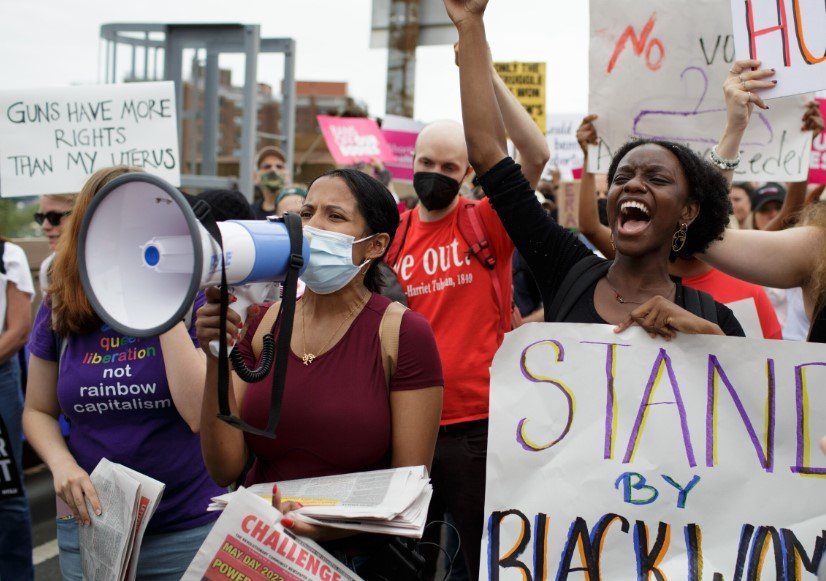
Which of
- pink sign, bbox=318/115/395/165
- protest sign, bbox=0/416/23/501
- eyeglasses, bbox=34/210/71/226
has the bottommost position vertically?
protest sign, bbox=0/416/23/501

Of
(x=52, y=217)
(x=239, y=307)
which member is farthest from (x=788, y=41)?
(x=52, y=217)

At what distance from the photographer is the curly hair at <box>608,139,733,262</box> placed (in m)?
2.25

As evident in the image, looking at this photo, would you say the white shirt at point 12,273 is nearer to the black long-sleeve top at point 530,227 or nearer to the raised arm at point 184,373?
the raised arm at point 184,373

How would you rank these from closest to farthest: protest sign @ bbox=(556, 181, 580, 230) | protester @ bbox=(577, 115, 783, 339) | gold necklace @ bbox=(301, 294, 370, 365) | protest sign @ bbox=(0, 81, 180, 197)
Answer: gold necklace @ bbox=(301, 294, 370, 365), protester @ bbox=(577, 115, 783, 339), protest sign @ bbox=(0, 81, 180, 197), protest sign @ bbox=(556, 181, 580, 230)

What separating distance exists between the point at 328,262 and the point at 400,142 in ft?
31.5

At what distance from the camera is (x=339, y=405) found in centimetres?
217

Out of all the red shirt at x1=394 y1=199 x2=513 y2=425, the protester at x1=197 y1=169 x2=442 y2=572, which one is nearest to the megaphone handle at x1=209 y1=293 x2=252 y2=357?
the protester at x1=197 y1=169 x2=442 y2=572

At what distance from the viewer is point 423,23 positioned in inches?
509

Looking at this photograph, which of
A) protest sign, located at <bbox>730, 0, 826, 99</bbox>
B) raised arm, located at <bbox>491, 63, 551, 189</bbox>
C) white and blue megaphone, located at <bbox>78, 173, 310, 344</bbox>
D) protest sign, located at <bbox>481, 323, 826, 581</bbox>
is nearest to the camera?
white and blue megaphone, located at <bbox>78, 173, 310, 344</bbox>

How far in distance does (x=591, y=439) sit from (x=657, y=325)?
28 cm

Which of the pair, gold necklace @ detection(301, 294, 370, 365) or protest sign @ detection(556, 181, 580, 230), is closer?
gold necklace @ detection(301, 294, 370, 365)

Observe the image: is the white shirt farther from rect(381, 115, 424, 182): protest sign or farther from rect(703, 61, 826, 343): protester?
rect(381, 115, 424, 182): protest sign

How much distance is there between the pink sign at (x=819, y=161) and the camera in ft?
17.8

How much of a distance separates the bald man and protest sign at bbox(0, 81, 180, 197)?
1488mm
